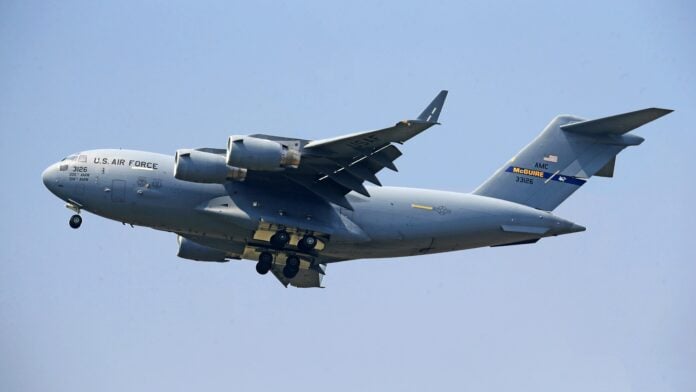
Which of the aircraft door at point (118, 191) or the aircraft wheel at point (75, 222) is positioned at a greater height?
the aircraft door at point (118, 191)

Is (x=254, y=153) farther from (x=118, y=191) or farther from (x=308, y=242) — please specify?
(x=118, y=191)

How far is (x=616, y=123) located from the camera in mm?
24453

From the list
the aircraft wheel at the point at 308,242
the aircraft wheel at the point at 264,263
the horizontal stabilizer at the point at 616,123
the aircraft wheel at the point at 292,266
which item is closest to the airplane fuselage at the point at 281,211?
the aircraft wheel at the point at 308,242

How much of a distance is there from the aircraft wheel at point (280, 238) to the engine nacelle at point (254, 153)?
70.4 inches

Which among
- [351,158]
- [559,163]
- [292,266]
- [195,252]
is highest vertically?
[559,163]

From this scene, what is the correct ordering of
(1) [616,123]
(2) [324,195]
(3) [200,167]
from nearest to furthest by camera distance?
(3) [200,167]
(2) [324,195]
(1) [616,123]

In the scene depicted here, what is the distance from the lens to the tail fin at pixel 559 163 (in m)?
24.6

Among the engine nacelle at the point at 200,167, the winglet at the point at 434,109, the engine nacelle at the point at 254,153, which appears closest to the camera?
the winglet at the point at 434,109

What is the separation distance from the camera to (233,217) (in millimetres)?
22172

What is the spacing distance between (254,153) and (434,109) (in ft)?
10.5

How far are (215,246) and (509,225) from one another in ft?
18.8

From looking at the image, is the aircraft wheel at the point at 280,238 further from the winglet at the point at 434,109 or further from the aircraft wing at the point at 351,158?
the winglet at the point at 434,109

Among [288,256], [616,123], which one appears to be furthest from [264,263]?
[616,123]

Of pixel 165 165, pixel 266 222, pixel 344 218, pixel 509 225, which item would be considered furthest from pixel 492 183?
pixel 165 165
